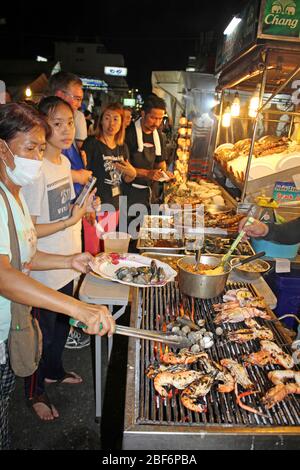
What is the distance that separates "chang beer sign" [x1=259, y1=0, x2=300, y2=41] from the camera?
2992mm

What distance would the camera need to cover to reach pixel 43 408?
305 centimetres

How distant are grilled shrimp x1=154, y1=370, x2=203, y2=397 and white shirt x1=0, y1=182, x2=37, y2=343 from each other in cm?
102

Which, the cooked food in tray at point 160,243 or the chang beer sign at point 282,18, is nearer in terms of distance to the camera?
the chang beer sign at point 282,18

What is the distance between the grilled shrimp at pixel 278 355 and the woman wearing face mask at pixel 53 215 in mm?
1877

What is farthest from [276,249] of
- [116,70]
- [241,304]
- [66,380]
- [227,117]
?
[116,70]

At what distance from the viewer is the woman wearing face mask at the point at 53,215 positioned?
2736 millimetres

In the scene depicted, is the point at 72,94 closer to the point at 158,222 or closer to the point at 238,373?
the point at 158,222

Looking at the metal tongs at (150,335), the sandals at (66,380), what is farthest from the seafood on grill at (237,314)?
the sandals at (66,380)

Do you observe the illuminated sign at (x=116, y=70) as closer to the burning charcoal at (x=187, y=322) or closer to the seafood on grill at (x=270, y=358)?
the burning charcoal at (x=187, y=322)

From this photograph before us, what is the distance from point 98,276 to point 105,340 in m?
2.11

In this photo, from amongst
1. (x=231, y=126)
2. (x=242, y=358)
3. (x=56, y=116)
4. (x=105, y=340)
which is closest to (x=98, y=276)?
(x=242, y=358)

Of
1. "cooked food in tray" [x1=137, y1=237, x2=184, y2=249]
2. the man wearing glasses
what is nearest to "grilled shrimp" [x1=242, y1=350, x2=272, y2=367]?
"cooked food in tray" [x1=137, y1=237, x2=184, y2=249]

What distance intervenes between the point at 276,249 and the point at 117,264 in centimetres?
186

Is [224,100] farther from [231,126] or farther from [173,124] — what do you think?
[173,124]
